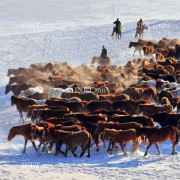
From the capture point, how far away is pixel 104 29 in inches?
1142

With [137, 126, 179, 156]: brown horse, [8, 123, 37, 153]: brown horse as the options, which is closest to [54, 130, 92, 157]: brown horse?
[8, 123, 37, 153]: brown horse

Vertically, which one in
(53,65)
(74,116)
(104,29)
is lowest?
(74,116)

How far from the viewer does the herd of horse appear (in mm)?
12242

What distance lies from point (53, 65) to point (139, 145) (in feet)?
31.3

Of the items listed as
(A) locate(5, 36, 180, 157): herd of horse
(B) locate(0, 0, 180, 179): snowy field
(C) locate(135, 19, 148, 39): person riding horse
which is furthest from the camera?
(C) locate(135, 19, 148, 39): person riding horse

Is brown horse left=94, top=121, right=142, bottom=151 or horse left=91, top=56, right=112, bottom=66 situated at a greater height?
horse left=91, top=56, right=112, bottom=66

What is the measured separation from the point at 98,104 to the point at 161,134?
340cm

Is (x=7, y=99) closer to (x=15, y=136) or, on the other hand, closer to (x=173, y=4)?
(x=15, y=136)

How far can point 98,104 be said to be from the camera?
50.0 feet

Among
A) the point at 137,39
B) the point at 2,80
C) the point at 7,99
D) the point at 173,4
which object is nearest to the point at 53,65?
the point at 2,80

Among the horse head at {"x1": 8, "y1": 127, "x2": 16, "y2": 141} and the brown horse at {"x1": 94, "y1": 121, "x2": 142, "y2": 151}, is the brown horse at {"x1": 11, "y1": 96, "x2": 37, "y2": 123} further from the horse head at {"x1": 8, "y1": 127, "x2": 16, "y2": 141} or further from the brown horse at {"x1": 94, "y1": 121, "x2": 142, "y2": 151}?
the brown horse at {"x1": 94, "y1": 121, "x2": 142, "y2": 151}

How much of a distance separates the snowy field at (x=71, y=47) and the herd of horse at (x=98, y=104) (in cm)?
36

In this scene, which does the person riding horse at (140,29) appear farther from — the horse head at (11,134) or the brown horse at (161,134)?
the brown horse at (161,134)

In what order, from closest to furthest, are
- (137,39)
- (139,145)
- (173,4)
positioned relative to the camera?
(139,145), (137,39), (173,4)
